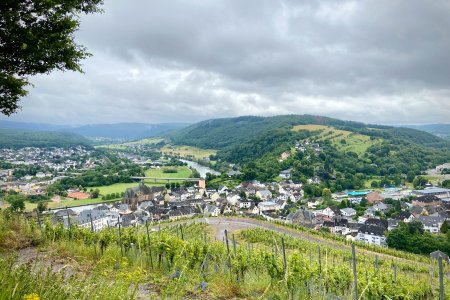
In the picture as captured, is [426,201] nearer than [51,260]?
No

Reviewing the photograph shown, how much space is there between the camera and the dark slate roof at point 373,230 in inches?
1729

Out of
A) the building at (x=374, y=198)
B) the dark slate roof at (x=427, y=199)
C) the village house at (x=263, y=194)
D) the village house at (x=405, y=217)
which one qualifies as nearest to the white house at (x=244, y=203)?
the village house at (x=263, y=194)

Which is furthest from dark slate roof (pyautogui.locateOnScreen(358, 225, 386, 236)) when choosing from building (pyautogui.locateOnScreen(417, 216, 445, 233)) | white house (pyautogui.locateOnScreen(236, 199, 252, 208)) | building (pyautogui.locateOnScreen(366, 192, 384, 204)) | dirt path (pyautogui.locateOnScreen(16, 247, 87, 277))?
dirt path (pyautogui.locateOnScreen(16, 247, 87, 277))

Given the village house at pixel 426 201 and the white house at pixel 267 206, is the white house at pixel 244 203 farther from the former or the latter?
the village house at pixel 426 201

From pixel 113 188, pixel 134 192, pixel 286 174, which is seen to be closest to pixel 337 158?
pixel 286 174

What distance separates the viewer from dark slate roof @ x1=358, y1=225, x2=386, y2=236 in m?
43.9

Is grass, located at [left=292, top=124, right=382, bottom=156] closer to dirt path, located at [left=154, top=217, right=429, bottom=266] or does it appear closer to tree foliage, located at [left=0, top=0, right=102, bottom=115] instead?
dirt path, located at [left=154, top=217, right=429, bottom=266]

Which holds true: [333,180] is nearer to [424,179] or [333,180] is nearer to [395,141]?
[424,179]

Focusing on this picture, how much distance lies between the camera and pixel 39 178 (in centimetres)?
8012

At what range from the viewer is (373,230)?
4441 centimetres

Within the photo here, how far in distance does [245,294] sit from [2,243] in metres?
5.53

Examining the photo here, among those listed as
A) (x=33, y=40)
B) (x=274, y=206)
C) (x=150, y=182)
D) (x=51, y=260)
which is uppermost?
(x=33, y=40)

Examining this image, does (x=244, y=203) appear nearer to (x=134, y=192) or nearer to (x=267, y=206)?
(x=267, y=206)

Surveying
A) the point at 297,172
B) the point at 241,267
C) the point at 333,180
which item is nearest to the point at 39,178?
the point at 297,172
